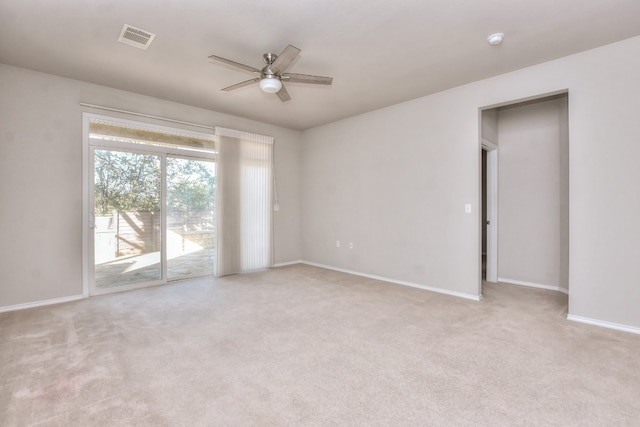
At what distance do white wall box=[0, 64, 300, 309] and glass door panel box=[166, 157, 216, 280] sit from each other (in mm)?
1135

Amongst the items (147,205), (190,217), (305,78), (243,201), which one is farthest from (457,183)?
(147,205)

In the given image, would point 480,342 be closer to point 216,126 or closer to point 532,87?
point 532,87

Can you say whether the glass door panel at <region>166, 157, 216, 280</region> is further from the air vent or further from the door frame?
the door frame

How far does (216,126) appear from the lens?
16.8 feet

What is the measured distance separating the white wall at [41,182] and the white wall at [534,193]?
5774mm

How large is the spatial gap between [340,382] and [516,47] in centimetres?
350

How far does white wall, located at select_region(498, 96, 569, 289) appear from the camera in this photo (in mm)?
4199

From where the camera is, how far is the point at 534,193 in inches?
175

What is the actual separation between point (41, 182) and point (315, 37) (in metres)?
3.64

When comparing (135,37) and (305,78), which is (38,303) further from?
(305,78)

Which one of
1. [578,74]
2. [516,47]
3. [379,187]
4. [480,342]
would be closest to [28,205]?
[379,187]

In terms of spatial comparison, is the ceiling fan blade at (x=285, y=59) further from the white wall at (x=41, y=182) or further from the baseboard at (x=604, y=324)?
the baseboard at (x=604, y=324)

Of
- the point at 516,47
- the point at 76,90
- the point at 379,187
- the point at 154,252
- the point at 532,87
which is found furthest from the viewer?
the point at 379,187

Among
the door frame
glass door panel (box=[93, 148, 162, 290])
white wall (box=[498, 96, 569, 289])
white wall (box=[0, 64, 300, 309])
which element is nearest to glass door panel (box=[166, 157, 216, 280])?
glass door panel (box=[93, 148, 162, 290])
